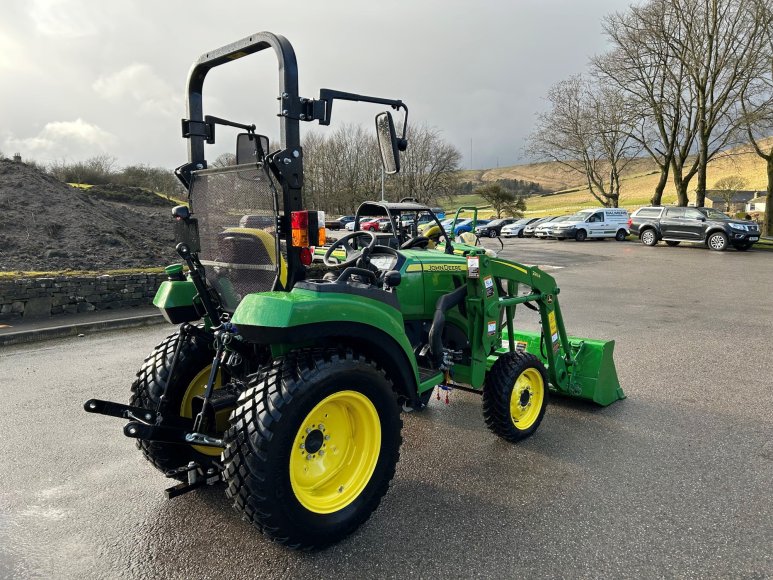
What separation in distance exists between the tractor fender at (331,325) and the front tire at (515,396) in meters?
1.01

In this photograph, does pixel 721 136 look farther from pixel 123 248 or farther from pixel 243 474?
pixel 243 474

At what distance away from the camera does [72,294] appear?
9.18 m

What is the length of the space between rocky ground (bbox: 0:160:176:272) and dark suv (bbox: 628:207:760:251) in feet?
67.5

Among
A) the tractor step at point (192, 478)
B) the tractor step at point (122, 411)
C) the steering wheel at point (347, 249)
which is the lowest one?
the tractor step at point (192, 478)

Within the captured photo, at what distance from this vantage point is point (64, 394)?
546 cm

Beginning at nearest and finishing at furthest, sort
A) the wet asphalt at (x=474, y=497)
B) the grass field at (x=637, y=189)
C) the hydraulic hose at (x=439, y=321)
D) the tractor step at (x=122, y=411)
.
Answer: the tractor step at (x=122, y=411), the wet asphalt at (x=474, y=497), the hydraulic hose at (x=439, y=321), the grass field at (x=637, y=189)

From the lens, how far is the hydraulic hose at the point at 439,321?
3.85 metres

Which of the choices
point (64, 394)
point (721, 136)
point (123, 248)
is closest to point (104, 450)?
point (64, 394)

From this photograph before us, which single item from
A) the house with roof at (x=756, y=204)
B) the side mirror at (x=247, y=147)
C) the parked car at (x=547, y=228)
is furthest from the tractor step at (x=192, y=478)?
the house with roof at (x=756, y=204)

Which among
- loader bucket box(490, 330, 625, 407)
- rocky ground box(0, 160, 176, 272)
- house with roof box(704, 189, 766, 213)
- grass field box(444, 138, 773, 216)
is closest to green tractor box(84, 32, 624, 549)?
loader bucket box(490, 330, 625, 407)

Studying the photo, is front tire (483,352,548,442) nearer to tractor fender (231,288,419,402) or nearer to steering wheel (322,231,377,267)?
tractor fender (231,288,419,402)

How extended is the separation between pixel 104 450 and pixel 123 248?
1027 cm

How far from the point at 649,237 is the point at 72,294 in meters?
23.8

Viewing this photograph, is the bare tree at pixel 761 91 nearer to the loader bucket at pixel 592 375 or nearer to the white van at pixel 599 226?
the white van at pixel 599 226
